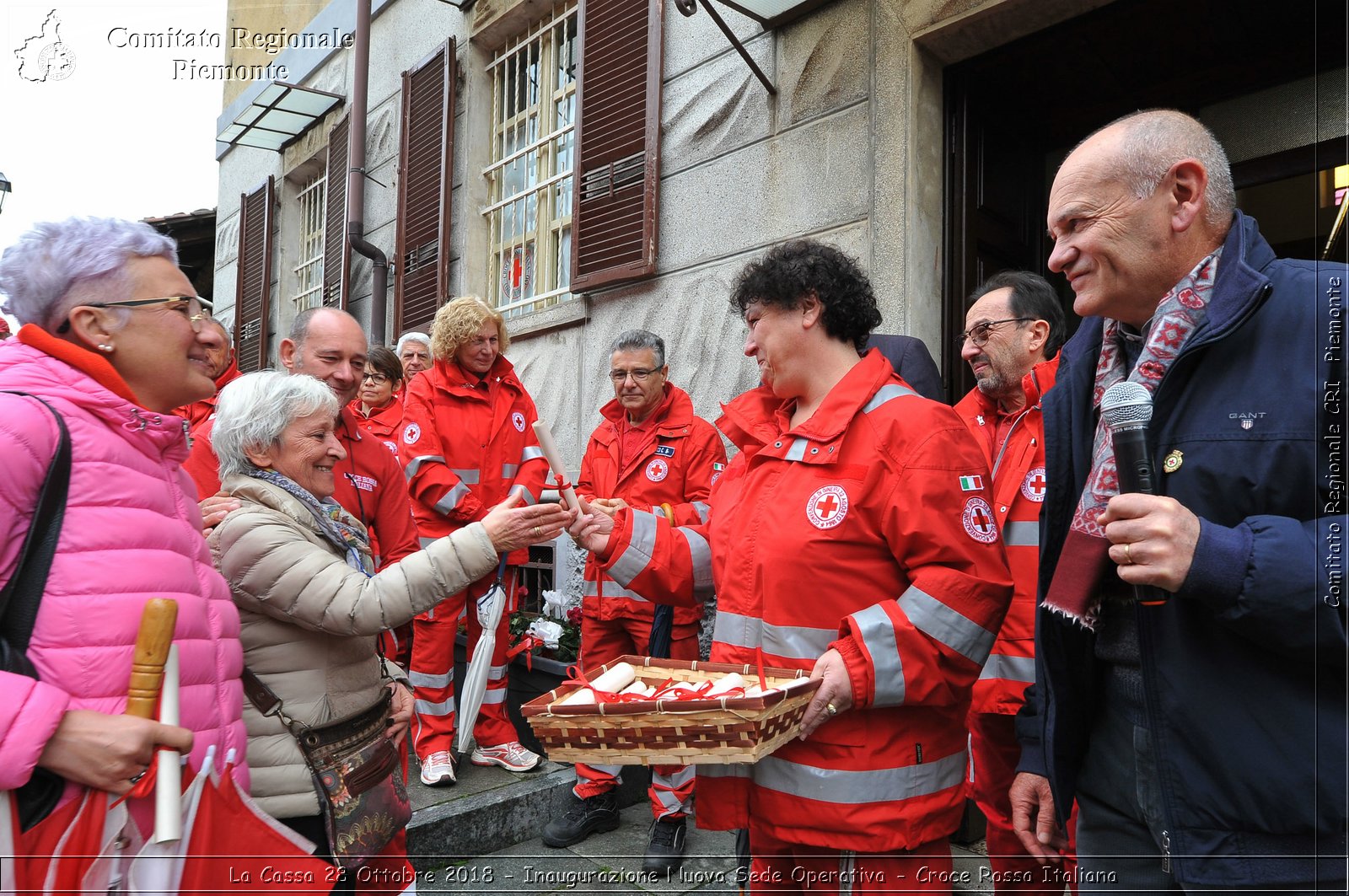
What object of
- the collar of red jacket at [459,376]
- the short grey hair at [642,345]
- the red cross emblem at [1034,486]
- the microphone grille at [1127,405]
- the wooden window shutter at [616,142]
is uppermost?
the wooden window shutter at [616,142]

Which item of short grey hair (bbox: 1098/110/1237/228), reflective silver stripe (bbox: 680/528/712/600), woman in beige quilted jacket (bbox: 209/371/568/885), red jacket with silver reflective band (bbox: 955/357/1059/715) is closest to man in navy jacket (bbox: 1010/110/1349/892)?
short grey hair (bbox: 1098/110/1237/228)

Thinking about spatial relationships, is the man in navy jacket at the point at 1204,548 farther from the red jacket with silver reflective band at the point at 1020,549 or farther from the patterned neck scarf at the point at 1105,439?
the red jacket with silver reflective band at the point at 1020,549

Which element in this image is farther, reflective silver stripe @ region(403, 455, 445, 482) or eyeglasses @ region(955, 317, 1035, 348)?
reflective silver stripe @ region(403, 455, 445, 482)

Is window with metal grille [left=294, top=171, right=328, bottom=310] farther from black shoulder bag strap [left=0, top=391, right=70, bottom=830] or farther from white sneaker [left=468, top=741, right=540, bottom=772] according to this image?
black shoulder bag strap [left=0, top=391, right=70, bottom=830]

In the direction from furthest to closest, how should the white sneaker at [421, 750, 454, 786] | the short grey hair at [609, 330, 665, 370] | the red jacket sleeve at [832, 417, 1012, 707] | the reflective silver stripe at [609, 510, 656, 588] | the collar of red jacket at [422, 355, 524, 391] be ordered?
the collar of red jacket at [422, 355, 524, 391], the short grey hair at [609, 330, 665, 370], the white sneaker at [421, 750, 454, 786], the reflective silver stripe at [609, 510, 656, 588], the red jacket sleeve at [832, 417, 1012, 707]

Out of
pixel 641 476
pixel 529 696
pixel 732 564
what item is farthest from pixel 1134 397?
pixel 529 696

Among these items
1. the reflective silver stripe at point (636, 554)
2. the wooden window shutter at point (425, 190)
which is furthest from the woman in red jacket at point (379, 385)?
the reflective silver stripe at point (636, 554)

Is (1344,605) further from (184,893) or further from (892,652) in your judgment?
(184,893)

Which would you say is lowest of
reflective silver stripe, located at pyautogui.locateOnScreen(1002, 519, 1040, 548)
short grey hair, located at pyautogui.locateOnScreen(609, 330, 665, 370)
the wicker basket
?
the wicker basket

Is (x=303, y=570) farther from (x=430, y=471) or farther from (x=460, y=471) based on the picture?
(x=460, y=471)

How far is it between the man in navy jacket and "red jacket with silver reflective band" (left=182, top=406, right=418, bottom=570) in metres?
2.67

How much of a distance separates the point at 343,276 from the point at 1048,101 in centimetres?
752

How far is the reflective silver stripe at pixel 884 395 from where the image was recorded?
2.20 m

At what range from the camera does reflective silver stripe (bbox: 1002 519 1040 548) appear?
2922mm
